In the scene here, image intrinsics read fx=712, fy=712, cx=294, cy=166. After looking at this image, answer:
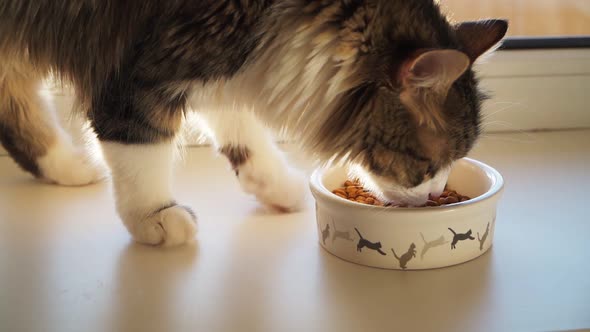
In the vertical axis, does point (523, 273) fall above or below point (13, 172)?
above

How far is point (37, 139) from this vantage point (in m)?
1.58

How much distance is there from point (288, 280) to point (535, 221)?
0.53m

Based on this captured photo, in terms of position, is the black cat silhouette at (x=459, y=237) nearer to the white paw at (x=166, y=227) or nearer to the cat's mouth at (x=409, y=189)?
the cat's mouth at (x=409, y=189)

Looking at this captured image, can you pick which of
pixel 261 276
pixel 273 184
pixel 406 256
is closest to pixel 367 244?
pixel 406 256

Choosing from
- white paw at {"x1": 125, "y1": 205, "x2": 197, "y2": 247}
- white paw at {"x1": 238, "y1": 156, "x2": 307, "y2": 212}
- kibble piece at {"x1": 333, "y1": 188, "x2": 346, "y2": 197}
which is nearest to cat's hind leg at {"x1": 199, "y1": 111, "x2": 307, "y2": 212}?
white paw at {"x1": 238, "y1": 156, "x2": 307, "y2": 212}

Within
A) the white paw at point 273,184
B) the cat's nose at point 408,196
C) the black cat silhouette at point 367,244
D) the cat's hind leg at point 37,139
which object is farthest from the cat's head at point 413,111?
the cat's hind leg at point 37,139

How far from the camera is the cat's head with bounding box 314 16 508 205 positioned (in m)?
1.03

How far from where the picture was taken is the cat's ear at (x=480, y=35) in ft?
3.96

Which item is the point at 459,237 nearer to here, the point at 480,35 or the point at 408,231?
the point at 408,231

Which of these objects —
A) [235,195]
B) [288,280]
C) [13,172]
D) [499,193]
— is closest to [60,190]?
[13,172]

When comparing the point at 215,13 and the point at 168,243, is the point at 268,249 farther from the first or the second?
the point at 215,13

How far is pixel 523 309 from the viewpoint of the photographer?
3.49 feet

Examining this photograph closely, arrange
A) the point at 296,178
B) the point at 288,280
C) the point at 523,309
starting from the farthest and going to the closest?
the point at 296,178, the point at 288,280, the point at 523,309

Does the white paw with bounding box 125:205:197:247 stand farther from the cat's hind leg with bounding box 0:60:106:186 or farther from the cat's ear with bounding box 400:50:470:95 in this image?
the cat's ear with bounding box 400:50:470:95
